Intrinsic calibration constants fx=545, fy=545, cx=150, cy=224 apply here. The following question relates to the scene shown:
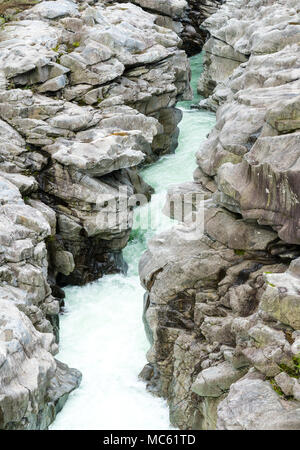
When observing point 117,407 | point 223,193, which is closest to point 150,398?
point 117,407

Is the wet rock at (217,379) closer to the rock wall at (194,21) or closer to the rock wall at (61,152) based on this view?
the rock wall at (61,152)

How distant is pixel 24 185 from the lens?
28312 mm

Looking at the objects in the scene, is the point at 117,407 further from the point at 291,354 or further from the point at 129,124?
the point at 129,124

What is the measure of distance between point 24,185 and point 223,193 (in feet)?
44.6

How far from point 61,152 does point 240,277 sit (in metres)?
15.4

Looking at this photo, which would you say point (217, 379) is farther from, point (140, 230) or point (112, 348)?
point (140, 230)

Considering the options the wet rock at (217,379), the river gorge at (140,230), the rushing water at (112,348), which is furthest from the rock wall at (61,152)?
the wet rock at (217,379)

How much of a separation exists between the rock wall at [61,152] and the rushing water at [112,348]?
0.81 meters

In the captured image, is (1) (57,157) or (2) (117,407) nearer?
(2) (117,407)

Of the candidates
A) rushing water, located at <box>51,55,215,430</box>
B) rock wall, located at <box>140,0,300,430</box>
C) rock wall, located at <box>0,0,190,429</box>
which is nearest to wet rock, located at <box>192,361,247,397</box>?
rock wall, located at <box>140,0,300,430</box>

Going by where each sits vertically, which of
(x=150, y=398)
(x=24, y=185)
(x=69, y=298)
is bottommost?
(x=69, y=298)

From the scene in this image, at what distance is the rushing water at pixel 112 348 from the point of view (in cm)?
2144

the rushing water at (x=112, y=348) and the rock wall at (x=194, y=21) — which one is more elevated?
the rock wall at (x=194, y=21)

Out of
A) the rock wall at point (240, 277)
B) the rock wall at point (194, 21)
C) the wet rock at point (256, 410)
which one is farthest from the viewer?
the rock wall at point (194, 21)
